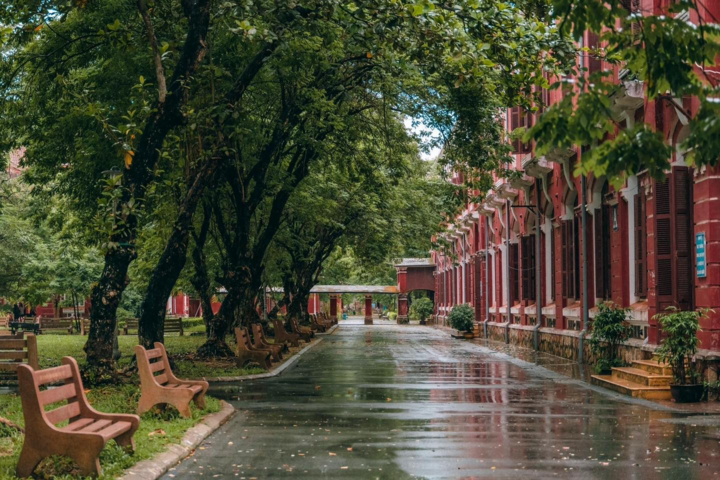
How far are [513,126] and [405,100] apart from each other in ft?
32.6

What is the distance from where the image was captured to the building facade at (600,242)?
1658 cm

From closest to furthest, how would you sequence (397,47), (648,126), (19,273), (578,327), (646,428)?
(648,126) → (646,428) → (397,47) → (578,327) → (19,273)

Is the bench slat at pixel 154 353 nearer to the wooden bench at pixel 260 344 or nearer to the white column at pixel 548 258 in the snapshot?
the wooden bench at pixel 260 344

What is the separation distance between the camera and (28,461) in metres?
8.07

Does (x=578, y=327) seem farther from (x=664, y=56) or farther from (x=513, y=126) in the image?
(x=664, y=56)

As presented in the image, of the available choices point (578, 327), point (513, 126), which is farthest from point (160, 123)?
point (513, 126)

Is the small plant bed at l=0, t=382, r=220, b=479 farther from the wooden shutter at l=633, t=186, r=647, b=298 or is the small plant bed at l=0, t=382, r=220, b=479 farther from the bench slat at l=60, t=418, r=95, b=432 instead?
the wooden shutter at l=633, t=186, r=647, b=298

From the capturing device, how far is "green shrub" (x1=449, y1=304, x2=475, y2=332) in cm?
4397

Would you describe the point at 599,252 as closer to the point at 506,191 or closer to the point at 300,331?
the point at 506,191

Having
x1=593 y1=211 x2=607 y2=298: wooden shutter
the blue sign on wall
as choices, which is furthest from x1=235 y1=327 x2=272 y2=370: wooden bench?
the blue sign on wall

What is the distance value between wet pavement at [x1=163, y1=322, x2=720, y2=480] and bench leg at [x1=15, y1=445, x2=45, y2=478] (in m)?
1.32

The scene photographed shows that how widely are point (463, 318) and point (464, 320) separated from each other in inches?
4.0

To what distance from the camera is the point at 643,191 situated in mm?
20656

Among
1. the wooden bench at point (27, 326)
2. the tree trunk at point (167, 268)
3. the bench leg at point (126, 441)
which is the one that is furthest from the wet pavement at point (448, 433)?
the wooden bench at point (27, 326)
